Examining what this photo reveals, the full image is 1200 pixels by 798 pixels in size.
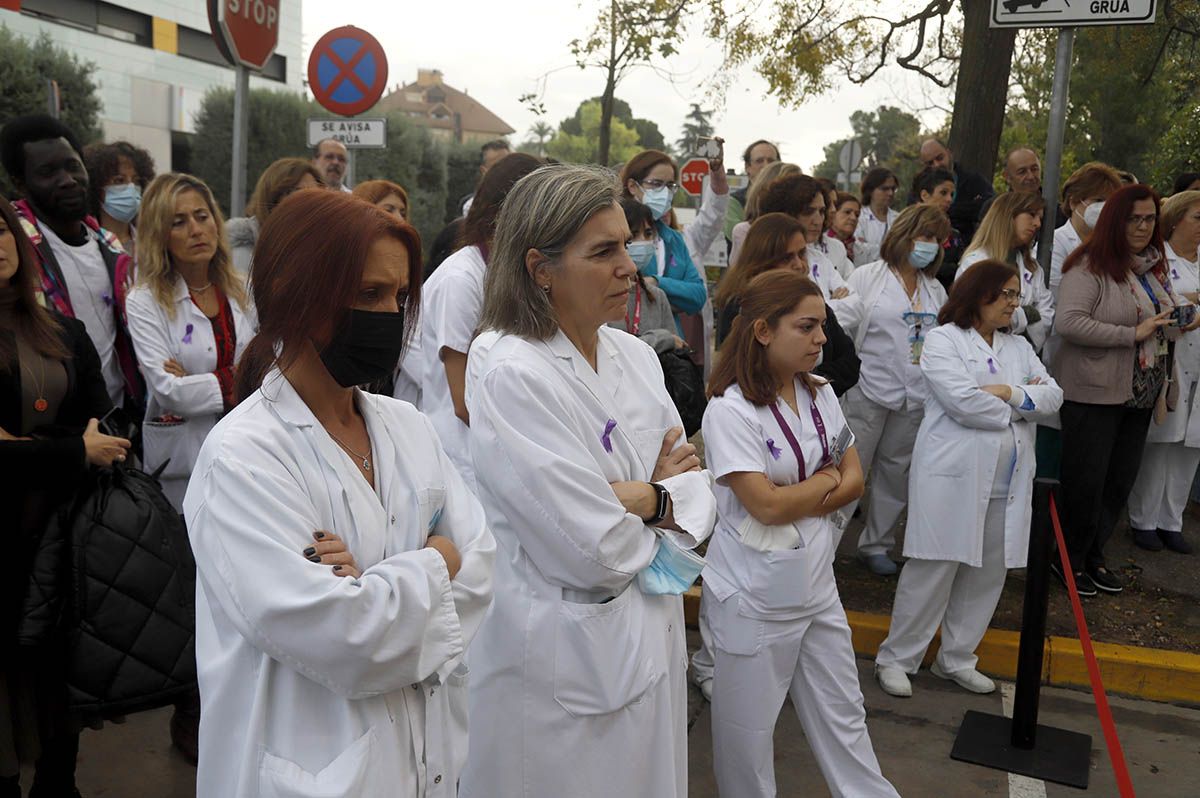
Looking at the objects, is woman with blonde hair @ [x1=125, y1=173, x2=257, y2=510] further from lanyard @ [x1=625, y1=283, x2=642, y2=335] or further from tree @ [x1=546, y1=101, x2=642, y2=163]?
tree @ [x1=546, y1=101, x2=642, y2=163]

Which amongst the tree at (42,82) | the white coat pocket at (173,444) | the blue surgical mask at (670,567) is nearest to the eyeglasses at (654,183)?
the white coat pocket at (173,444)

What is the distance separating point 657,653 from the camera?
8.78ft

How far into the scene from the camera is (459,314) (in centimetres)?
409

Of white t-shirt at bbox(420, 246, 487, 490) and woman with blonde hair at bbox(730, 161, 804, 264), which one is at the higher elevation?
woman with blonde hair at bbox(730, 161, 804, 264)

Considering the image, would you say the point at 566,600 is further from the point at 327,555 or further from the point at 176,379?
the point at 176,379

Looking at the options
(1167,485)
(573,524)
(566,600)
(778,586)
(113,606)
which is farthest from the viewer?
(1167,485)

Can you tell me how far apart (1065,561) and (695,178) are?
585 inches

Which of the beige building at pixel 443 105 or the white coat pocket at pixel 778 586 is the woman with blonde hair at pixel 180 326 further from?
the beige building at pixel 443 105

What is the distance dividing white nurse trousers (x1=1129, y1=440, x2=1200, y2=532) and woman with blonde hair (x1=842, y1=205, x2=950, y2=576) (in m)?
1.74

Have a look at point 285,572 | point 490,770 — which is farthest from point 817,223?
point 285,572

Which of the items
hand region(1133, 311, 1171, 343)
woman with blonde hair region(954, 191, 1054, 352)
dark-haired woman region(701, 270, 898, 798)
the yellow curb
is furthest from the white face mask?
dark-haired woman region(701, 270, 898, 798)

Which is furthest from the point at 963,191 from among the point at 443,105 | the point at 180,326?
the point at 443,105

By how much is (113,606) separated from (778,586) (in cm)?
212

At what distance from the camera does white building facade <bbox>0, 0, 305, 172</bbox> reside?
3002 cm
